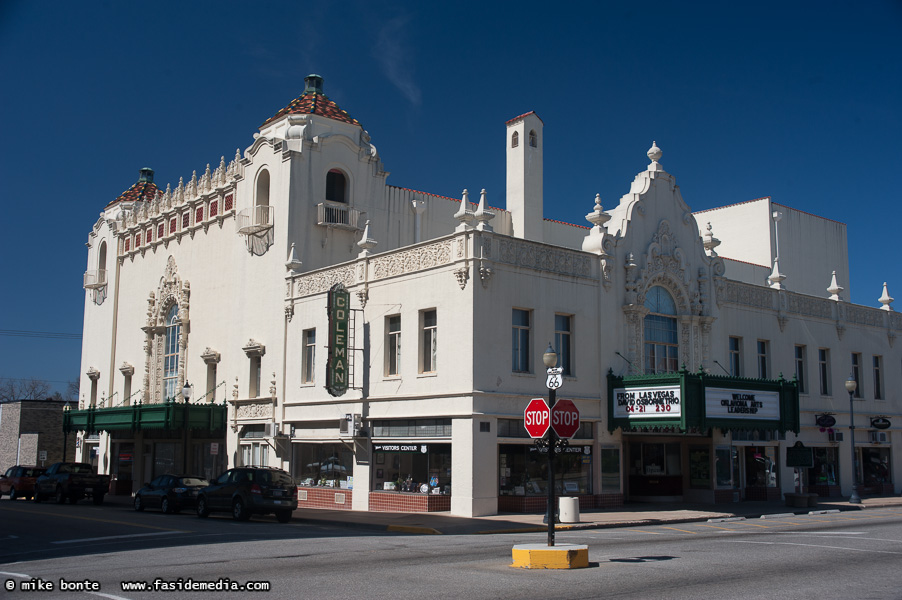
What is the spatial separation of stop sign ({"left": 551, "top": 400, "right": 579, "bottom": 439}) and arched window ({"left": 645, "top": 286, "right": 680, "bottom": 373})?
590 inches

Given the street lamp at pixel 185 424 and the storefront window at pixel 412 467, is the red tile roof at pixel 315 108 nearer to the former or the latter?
the street lamp at pixel 185 424

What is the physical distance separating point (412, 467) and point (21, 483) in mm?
21401

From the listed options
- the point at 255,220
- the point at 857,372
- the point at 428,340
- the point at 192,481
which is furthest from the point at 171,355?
the point at 857,372

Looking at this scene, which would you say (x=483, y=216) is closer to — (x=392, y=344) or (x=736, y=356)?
(x=392, y=344)

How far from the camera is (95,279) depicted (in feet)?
171

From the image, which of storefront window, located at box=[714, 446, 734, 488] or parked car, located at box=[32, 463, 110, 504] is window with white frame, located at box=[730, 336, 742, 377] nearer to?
storefront window, located at box=[714, 446, 734, 488]

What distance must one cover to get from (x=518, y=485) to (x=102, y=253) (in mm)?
35070

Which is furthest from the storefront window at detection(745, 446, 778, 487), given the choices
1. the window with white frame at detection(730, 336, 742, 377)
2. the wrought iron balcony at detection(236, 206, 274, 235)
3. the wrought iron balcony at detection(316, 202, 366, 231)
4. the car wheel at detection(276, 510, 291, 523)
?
the wrought iron balcony at detection(236, 206, 274, 235)

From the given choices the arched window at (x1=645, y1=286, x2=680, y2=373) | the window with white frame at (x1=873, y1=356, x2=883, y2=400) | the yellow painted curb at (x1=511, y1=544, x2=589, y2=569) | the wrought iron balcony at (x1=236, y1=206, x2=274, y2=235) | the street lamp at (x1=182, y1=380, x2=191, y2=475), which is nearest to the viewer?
the yellow painted curb at (x1=511, y1=544, x2=589, y2=569)

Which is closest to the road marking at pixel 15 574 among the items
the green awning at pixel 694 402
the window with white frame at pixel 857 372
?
the green awning at pixel 694 402

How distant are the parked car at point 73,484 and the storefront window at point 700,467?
23.4m

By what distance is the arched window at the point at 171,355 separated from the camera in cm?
4334

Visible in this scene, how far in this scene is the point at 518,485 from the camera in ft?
91.6

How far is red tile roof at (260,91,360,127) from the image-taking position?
37.9 m
